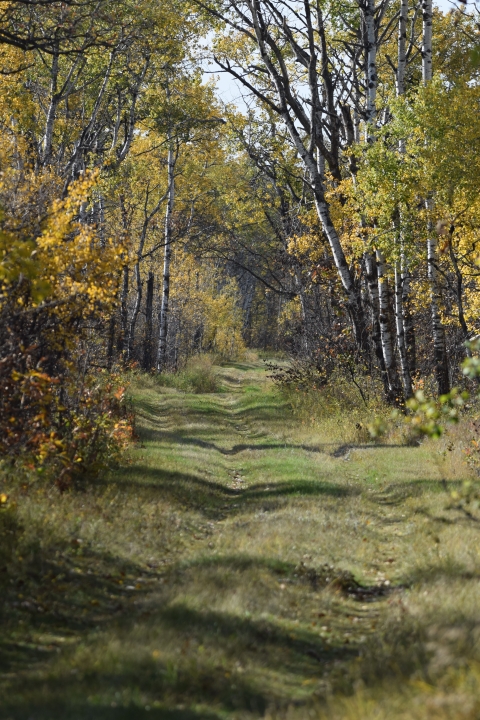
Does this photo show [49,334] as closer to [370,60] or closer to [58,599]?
[58,599]

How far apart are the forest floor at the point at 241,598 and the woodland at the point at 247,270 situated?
0.17 ft

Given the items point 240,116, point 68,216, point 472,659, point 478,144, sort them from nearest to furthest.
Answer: point 472,659 → point 68,216 → point 478,144 → point 240,116

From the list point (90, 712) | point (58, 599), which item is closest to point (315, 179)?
point (58, 599)

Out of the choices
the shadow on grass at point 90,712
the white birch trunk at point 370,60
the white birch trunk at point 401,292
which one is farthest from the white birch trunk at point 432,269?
the shadow on grass at point 90,712

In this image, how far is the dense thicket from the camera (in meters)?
9.33

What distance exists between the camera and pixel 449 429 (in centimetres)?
1549

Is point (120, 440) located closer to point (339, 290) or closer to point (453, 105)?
point (453, 105)

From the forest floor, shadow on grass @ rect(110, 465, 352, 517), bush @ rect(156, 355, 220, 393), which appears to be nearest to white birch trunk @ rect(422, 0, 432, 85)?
the forest floor

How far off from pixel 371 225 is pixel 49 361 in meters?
10.7

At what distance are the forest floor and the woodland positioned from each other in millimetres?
53

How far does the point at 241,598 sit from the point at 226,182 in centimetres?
2904

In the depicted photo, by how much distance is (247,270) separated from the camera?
22.6 metres

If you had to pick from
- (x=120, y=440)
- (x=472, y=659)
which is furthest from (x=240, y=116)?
(x=472, y=659)

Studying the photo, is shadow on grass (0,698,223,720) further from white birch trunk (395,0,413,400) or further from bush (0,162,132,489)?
white birch trunk (395,0,413,400)
